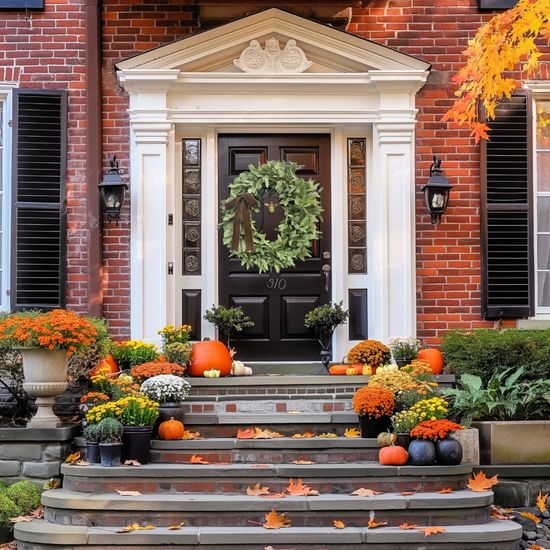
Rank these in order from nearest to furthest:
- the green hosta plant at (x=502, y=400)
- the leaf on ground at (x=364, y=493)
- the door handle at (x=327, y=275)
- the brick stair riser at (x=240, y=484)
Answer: the leaf on ground at (x=364, y=493) < the brick stair riser at (x=240, y=484) < the green hosta plant at (x=502, y=400) < the door handle at (x=327, y=275)

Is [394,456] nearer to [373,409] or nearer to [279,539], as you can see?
[373,409]

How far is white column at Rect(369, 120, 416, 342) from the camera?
728cm

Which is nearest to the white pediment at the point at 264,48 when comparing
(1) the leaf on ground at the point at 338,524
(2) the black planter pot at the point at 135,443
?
(2) the black planter pot at the point at 135,443

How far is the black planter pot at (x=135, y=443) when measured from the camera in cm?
543

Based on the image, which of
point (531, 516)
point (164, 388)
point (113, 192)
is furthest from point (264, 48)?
point (531, 516)

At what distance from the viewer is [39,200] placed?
24.0ft

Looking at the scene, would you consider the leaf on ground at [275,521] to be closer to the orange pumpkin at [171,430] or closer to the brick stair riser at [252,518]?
the brick stair riser at [252,518]

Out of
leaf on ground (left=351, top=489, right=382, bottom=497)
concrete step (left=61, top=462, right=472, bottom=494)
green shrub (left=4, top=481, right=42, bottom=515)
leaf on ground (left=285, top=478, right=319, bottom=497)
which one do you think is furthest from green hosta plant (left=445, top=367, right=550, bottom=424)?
green shrub (left=4, top=481, right=42, bottom=515)

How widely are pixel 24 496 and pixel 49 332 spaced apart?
1.18 meters

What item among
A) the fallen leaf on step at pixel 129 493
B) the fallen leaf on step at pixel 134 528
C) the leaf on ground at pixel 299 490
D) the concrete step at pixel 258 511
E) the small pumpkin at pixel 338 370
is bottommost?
the fallen leaf on step at pixel 134 528

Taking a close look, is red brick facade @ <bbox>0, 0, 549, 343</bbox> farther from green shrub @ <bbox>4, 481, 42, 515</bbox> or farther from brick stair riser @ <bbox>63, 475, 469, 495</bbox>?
brick stair riser @ <bbox>63, 475, 469, 495</bbox>

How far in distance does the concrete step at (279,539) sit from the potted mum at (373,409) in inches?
40.4

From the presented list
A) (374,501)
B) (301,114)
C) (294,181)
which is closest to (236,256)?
(294,181)

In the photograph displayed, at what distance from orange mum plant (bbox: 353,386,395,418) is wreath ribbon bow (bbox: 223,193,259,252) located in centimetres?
212
